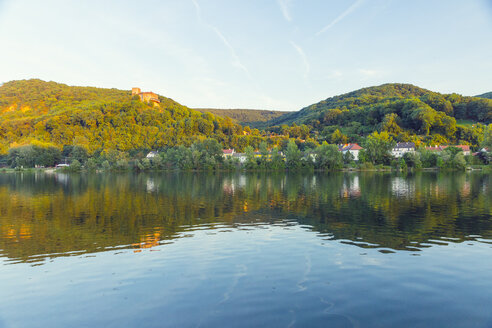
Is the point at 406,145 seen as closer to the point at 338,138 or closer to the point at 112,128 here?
the point at 338,138

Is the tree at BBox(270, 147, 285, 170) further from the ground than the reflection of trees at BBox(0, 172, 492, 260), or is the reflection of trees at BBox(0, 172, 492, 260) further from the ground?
the tree at BBox(270, 147, 285, 170)

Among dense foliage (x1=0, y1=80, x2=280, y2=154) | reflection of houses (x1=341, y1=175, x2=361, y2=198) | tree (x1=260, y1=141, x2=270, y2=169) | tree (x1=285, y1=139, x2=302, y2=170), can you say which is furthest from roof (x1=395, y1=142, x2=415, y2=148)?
reflection of houses (x1=341, y1=175, x2=361, y2=198)

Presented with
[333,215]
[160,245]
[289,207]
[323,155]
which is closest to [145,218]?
[160,245]

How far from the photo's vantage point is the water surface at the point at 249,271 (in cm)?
766

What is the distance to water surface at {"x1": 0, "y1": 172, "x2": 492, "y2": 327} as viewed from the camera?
7656 mm

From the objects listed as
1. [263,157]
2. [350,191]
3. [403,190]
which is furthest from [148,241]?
[263,157]

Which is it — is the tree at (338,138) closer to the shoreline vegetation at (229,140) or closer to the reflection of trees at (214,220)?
the shoreline vegetation at (229,140)

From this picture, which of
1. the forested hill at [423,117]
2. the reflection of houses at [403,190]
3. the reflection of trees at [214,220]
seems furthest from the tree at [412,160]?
the reflection of trees at [214,220]

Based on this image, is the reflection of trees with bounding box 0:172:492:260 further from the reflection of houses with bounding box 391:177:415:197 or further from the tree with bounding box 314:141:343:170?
the tree with bounding box 314:141:343:170

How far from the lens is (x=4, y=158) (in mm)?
138750

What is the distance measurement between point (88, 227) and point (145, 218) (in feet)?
12.8

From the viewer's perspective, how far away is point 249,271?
10750mm

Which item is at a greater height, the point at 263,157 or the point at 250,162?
the point at 263,157

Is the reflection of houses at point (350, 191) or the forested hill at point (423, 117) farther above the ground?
the forested hill at point (423, 117)
